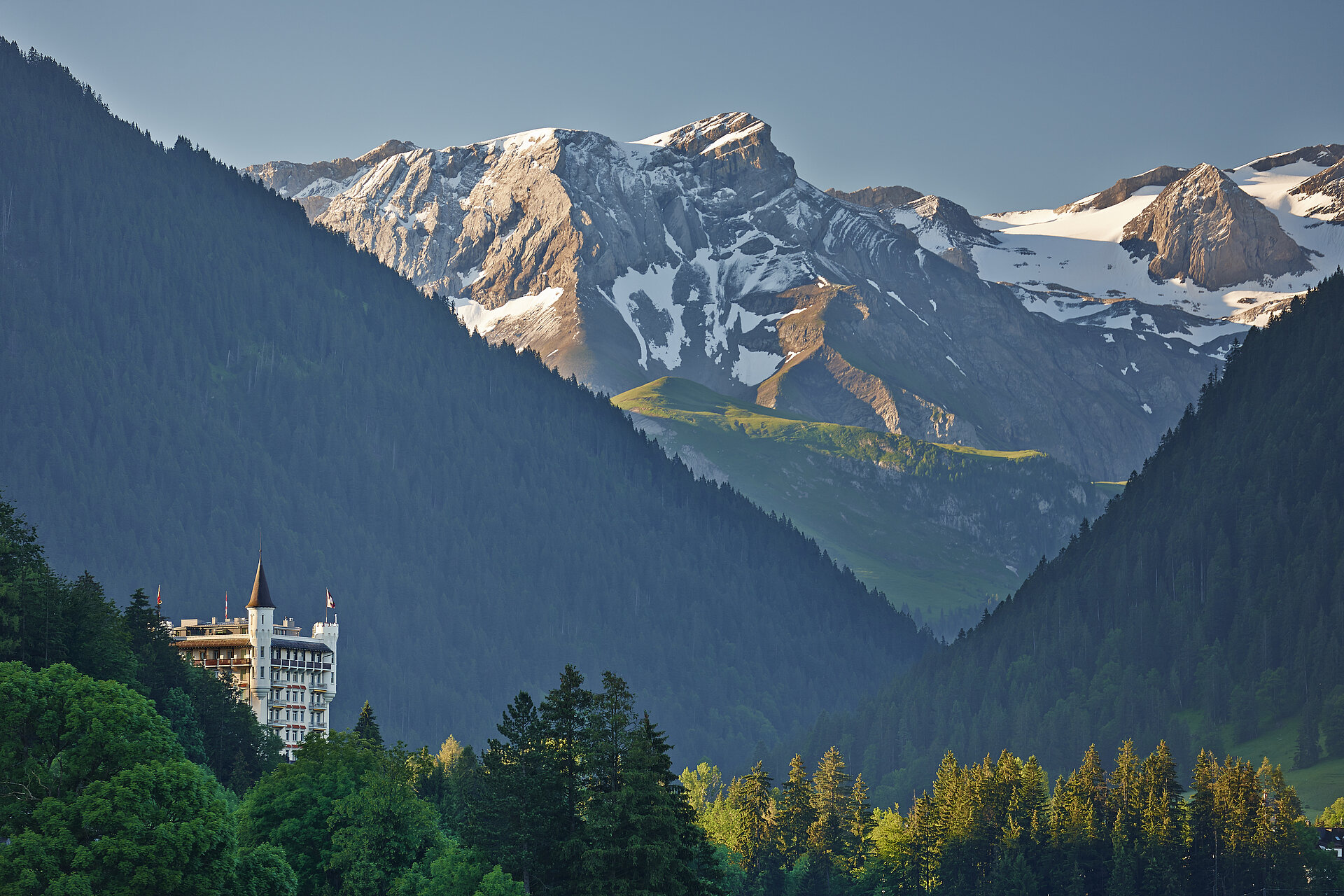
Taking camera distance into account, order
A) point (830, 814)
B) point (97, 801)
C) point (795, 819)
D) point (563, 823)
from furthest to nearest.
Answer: point (795, 819) < point (830, 814) < point (563, 823) < point (97, 801)

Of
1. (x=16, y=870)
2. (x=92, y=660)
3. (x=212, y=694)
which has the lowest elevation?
(x=16, y=870)

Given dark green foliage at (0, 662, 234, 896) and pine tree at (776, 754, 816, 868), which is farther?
pine tree at (776, 754, 816, 868)

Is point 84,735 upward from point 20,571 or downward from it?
downward

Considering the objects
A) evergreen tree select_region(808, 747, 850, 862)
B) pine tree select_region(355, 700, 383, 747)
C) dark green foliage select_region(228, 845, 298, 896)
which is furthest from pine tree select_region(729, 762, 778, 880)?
dark green foliage select_region(228, 845, 298, 896)

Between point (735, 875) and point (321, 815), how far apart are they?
62801 millimetres

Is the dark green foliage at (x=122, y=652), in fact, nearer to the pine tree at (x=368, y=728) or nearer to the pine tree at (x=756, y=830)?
the pine tree at (x=368, y=728)

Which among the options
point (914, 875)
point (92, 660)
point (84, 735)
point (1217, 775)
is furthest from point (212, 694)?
point (1217, 775)

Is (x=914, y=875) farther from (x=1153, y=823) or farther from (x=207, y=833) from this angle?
(x=207, y=833)

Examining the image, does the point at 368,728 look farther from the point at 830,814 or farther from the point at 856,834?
the point at 856,834

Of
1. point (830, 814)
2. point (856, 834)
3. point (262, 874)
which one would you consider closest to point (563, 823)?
point (262, 874)

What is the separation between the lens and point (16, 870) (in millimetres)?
74938

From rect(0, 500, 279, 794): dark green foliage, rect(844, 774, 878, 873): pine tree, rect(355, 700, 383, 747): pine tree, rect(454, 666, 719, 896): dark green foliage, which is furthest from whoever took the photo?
rect(844, 774, 878, 873): pine tree

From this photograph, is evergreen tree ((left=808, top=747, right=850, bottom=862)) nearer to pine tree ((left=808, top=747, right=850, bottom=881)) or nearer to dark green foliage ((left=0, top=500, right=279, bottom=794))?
pine tree ((left=808, top=747, right=850, bottom=881))

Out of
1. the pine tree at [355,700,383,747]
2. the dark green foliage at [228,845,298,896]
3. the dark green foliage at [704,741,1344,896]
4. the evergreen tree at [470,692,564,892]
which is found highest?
the pine tree at [355,700,383,747]
